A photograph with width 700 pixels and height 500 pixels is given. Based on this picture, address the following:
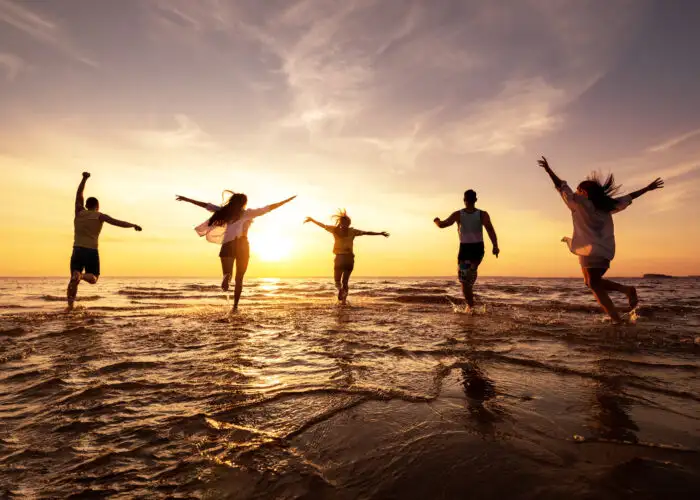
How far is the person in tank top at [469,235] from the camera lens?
8375 mm

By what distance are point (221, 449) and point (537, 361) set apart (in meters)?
3.12

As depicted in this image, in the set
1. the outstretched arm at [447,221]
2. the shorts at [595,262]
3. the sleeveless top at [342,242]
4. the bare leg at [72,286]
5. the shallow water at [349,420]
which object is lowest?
the shallow water at [349,420]

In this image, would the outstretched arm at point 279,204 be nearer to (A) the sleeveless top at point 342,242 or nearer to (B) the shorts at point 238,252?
(B) the shorts at point 238,252

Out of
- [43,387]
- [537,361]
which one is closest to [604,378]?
[537,361]

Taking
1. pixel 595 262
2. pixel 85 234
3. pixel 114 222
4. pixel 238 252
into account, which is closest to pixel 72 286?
pixel 85 234

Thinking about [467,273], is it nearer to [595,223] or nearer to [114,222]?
[595,223]

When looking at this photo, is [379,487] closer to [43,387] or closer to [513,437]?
[513,437]

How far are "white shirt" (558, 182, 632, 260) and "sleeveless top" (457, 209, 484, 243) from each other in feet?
6.62

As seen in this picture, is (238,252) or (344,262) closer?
(238,252)

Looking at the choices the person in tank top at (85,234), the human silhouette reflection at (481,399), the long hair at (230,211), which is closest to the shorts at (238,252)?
the long hair at (230,211)

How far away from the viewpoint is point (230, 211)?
8656 millimetres

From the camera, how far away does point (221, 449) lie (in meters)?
1.83

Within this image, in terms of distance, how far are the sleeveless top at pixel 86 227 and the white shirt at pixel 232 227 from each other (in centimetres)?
242

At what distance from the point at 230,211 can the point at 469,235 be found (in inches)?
223
